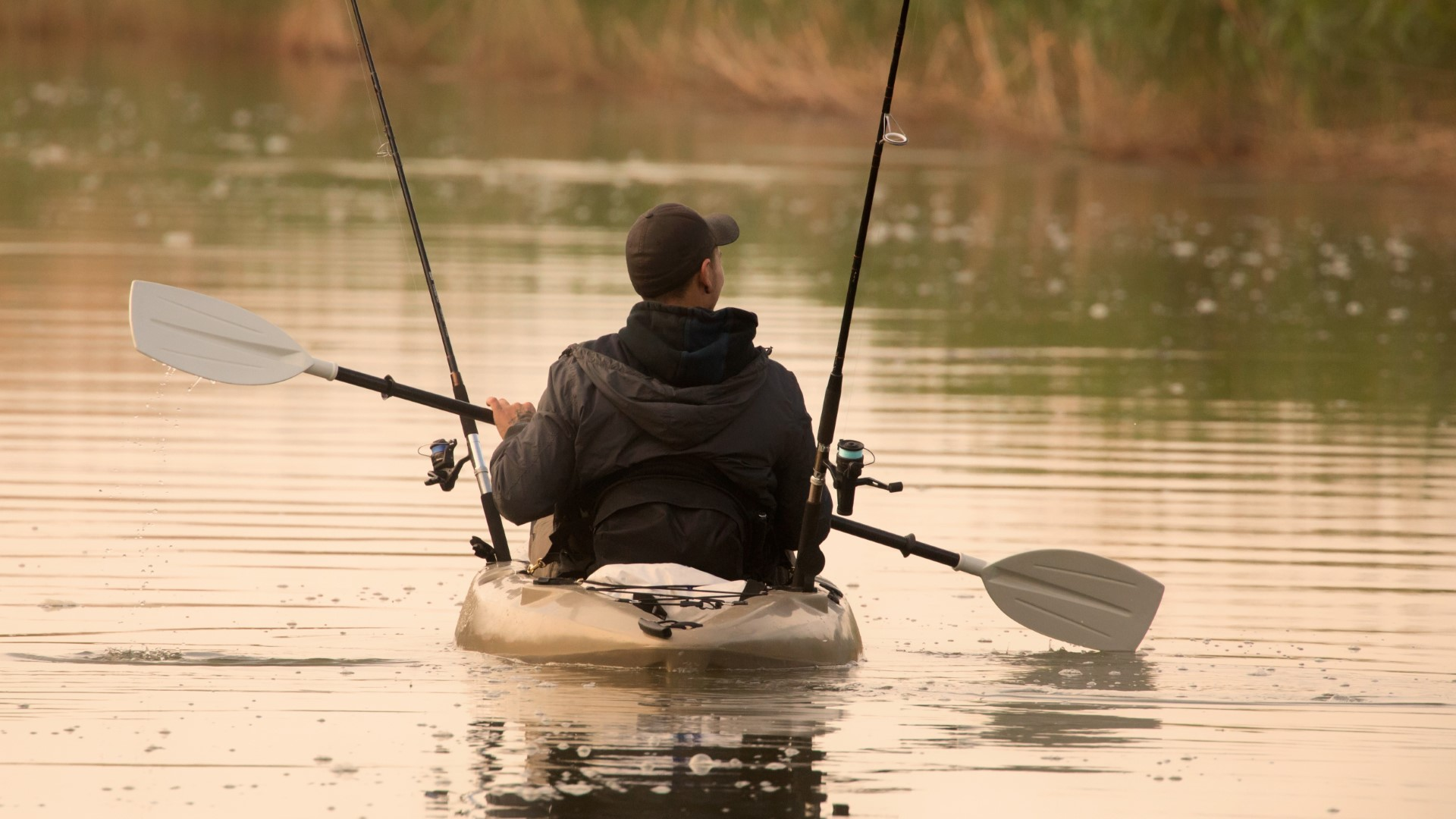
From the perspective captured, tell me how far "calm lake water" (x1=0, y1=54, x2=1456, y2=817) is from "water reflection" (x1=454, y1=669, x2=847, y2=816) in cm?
2

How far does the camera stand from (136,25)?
39750mm

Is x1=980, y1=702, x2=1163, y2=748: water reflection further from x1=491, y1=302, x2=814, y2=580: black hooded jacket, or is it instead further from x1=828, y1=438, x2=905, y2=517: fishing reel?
x1=491, y1=302, x2=814, y2=580: black hooded jacket

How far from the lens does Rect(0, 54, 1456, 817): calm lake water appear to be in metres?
4.93

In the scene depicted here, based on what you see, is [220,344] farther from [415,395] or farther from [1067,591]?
[1067,591]

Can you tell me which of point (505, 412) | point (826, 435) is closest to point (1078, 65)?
point (505, 412)

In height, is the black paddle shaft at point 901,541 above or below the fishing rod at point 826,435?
below

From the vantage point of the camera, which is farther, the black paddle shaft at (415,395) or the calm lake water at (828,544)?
the black paddle shaft at (415,395)

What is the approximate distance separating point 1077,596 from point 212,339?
2.58 metres

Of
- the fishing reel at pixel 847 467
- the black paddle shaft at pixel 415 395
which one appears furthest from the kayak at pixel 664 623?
the black paddle shaft at pixel 415 395

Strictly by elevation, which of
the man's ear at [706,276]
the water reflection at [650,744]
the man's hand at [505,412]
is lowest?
the water reflection at [650,744]

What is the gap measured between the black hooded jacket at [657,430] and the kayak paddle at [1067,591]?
2.96ft

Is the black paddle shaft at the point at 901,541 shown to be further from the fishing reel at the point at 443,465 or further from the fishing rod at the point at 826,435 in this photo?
the fishing reel at the point at 443,465

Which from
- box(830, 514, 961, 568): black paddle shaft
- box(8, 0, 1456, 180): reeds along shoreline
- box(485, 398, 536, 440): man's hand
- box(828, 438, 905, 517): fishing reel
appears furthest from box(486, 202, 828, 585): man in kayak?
box(8, 0, 1456, 180): reeds along shoreline

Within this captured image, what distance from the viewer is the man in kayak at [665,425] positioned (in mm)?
5449
